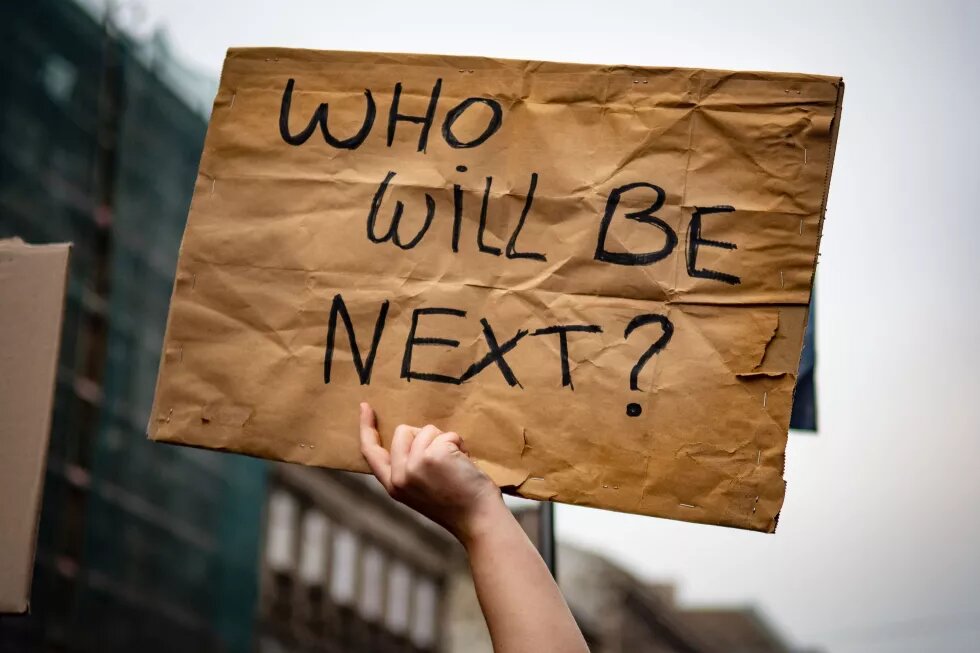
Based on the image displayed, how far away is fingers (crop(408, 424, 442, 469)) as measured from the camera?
4.98 feet

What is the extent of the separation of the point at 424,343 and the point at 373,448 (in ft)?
0.62

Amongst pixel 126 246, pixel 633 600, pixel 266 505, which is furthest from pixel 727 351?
pixel 633 600

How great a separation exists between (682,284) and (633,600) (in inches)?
1241

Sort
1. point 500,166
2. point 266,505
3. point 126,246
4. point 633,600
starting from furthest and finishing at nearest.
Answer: point 633,600, point 266,505, point 126,246, point 500,166

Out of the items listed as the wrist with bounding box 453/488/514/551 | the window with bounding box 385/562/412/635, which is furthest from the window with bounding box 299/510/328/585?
the wrist with bounding box 453/488/514/551

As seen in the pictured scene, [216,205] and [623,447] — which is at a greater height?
[216,205]

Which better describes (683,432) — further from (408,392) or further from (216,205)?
(216,205)

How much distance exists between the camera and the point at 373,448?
1748 millimetres

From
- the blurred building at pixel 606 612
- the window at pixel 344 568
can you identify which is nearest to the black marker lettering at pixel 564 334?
the window at pixel 344 568

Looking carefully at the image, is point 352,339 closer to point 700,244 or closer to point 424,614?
point 700,244

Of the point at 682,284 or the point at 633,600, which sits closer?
the point at 682,284

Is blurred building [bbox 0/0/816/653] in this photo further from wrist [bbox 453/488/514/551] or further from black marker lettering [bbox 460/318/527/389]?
wrist [bbox 453/488/514/551]

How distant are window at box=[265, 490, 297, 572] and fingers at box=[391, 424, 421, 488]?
57.6 ft

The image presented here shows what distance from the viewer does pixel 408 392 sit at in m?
1.82
